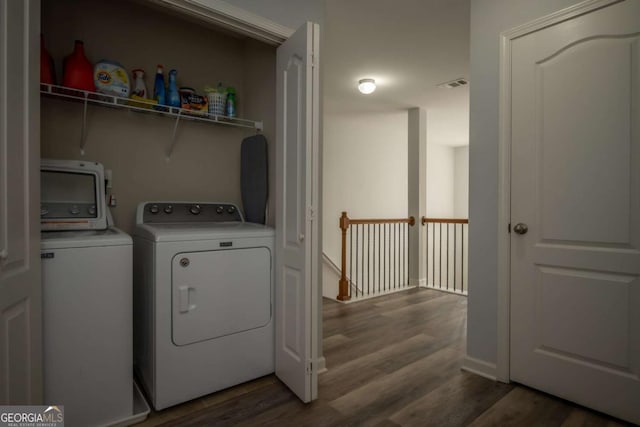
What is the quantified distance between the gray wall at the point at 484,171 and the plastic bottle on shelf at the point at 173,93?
6.00ft

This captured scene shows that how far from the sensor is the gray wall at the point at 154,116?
192 cm

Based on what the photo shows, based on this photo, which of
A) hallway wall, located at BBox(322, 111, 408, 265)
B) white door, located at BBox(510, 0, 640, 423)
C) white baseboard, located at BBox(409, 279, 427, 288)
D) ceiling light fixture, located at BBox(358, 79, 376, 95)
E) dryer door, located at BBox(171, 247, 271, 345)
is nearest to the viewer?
white door, located at BBox(510, 0, 640, 423)

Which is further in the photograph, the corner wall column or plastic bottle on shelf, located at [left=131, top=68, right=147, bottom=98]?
the corner wall column

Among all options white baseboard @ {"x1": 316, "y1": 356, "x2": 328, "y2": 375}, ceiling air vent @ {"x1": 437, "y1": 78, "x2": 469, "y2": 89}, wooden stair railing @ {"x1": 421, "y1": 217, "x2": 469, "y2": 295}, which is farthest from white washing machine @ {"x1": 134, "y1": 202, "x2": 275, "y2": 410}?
wooden stair railing @ {"x1": 421, "y1": 217, "x2": 469, "y2": 295}

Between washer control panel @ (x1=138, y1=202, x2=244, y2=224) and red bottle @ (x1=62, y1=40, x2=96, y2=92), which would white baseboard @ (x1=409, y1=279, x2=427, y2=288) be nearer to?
washer control panel @ (x1=138, y1=202, x2=244, y2=224)

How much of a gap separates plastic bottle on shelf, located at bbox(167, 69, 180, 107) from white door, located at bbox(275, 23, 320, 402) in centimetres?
68

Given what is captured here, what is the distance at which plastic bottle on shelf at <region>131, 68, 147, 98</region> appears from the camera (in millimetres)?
2047

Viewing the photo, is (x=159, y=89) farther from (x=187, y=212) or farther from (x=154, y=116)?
(x=187, y=212)

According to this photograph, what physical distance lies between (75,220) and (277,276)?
1.11 m

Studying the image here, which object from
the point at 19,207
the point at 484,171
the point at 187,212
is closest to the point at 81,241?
the point at 19,207

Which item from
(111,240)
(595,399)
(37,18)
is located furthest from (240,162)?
(595,399)

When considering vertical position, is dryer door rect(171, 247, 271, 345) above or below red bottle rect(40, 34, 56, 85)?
below

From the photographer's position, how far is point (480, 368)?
2031 millimetres

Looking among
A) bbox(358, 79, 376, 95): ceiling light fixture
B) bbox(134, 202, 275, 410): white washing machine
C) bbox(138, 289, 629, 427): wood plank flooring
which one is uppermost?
bbox(358, 79, 376, 95): ceiling light fixture
